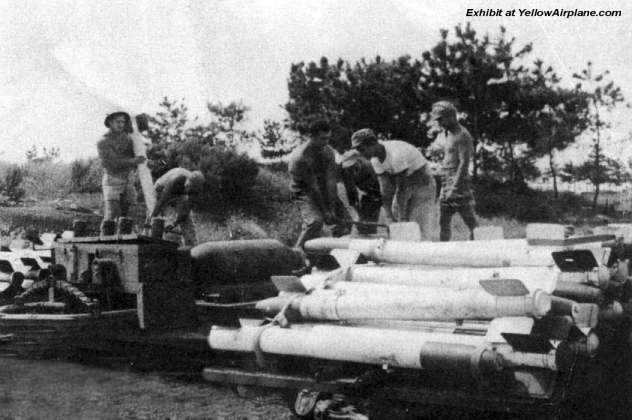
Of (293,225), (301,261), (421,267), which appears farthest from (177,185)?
(293,225)

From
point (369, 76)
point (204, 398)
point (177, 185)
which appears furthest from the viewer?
point (369, 76)

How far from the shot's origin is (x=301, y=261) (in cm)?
799

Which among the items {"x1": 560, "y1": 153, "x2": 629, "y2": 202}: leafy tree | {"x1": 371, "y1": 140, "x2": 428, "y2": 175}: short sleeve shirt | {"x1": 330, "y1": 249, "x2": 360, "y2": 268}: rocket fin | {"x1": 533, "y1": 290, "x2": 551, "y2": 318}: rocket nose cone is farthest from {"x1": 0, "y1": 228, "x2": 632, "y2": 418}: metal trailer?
{"x1": 560, "y1": 153, "x2": 629, "y2": 202}: leafy tree

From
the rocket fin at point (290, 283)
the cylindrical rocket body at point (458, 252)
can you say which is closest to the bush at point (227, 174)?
the cylindrical rocket body at point (458, 252)

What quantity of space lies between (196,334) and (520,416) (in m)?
3.15

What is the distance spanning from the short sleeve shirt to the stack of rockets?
2.77m

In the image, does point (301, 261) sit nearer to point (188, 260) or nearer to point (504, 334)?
point (188, 260)

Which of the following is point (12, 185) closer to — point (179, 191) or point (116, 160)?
point (116, 160)

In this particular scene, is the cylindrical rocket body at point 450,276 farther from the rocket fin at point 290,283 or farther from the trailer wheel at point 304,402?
the trailer wheel at point 304,402

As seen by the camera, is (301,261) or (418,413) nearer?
(418,413)

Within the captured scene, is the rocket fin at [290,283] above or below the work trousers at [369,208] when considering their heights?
below

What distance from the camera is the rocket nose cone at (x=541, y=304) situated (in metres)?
3.53

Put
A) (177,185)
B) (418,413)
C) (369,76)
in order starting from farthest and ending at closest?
(369,76) → (177,185) → (418,413)

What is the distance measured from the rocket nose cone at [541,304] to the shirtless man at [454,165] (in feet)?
13.9
